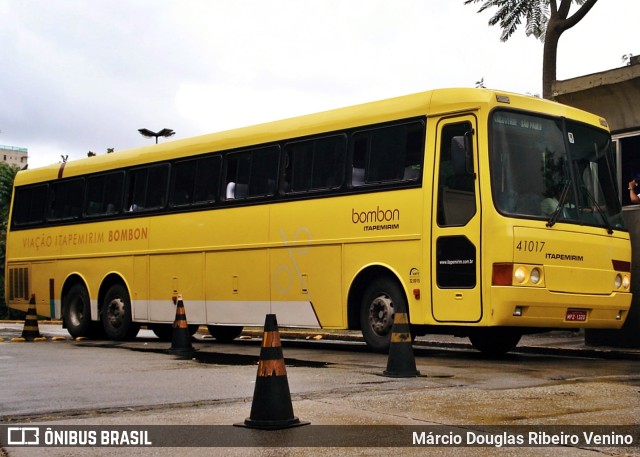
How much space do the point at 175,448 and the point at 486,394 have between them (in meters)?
3.58

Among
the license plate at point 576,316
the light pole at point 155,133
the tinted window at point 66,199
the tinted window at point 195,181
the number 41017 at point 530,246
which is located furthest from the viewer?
the light pole at point 155,133

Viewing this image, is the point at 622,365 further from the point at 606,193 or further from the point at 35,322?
the point at 35,322

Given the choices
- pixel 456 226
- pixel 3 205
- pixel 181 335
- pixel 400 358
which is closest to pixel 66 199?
pixel 181 335

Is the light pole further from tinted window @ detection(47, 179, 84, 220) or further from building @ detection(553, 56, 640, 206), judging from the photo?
building @ detection(553, 56, 640, 206)

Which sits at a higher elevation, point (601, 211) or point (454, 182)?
point (454, 182)

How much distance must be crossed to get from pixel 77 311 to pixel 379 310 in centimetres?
880

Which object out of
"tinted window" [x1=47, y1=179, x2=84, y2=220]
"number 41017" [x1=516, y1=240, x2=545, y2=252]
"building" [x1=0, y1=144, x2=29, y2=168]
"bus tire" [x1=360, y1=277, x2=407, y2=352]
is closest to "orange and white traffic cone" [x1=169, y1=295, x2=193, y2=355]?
"bus tire" [x1=360, y1=277, x2=407, y2=352]

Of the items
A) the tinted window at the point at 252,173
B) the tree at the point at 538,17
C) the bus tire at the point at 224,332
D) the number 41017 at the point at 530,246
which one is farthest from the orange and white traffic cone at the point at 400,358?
the tree at the point at 538,17

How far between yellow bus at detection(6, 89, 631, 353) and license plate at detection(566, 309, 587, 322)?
0.02 m

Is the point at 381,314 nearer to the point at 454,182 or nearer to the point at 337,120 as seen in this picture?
the point at 454,182

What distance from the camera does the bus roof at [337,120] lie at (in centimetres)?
1317

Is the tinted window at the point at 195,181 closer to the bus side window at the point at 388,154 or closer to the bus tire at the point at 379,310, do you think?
the bus side window at the point at 388,154

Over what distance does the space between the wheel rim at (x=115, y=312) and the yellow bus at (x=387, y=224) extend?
0.09 feet

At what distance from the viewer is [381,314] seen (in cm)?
1390
